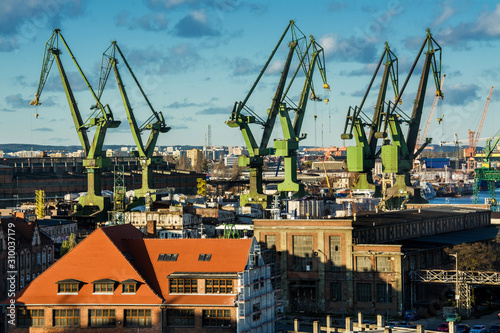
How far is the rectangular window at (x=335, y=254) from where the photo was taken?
77.2 metres

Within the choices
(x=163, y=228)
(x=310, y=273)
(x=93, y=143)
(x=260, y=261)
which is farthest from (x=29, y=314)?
(x=93, y=143)

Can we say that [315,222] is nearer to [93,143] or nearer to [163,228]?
[163,228]

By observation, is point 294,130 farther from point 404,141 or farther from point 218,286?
point 218,286

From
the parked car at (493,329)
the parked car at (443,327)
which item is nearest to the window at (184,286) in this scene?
the parked car at (443,327)

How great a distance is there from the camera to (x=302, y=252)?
3073 inches

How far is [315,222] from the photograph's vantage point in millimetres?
77188

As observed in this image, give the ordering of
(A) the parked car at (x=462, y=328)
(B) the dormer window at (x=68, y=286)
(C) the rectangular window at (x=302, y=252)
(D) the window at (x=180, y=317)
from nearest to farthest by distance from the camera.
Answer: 1. (D) the window at (x=180, y=317)
2. (B) the dormer window at (x=68, y=286)
3. (A) the parked car at (x=462, y=328)
4. (C) the rectangular window at (x=302, y=252)

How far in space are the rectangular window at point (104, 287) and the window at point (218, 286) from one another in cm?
568

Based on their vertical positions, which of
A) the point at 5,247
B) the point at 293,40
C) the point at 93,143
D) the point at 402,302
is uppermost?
the point at 293,40

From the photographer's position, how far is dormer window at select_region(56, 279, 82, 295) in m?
58.8

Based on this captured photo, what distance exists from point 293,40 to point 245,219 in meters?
46.9

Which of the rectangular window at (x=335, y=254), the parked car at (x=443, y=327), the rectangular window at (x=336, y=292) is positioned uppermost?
the rectangular window at (x=335, y=254)

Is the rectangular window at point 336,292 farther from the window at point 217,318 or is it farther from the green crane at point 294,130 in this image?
the green crane at point 294,130

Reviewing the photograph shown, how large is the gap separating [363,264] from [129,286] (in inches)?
945
